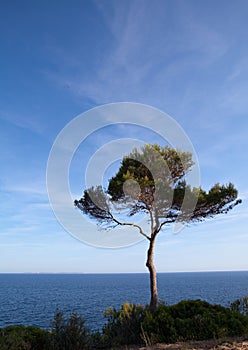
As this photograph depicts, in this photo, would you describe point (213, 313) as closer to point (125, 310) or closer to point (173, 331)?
point (173, 331)

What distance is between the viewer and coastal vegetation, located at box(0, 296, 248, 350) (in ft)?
27.8

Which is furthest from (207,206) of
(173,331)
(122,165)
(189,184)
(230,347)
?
(230,347)

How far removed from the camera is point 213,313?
32.0 feet

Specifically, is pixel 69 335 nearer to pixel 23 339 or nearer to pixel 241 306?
pixel 23 339

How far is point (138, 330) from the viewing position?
991cm

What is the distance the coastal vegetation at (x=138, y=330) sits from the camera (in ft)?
27.8

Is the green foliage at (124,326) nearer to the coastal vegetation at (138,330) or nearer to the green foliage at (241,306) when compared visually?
the coastal vegetation at (138,330)

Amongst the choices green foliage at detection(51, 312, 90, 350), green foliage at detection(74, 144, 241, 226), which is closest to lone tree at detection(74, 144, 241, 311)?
green foliage at detection(74, 144, 241, 226)

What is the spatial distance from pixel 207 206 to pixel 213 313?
640 centimetres

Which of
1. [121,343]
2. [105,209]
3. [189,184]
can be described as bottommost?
[121,343]

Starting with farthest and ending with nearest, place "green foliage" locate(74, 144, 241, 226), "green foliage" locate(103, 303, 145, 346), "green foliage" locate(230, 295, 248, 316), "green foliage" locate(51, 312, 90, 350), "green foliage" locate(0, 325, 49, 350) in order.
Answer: "green foliage" locate(74, 144, 241, 226) → "green foliage" locate(230, 295, 248, 316) → "green foliage" locate(103, 303, 145, 346) → "green foliage" locate(51, 312, 90, 350) → "green foliage" locate(0, 325, 49, 350)

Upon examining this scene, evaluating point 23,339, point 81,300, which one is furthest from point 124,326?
point 81,300

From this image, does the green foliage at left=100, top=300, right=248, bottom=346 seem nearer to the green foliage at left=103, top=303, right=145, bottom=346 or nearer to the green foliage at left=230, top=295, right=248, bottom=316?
the green foliage at left=103, top=303, right=145, bottom=346

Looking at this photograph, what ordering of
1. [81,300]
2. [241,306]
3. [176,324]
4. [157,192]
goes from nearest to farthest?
[176,324]
[241,306]
[157,192]
[81,300]
